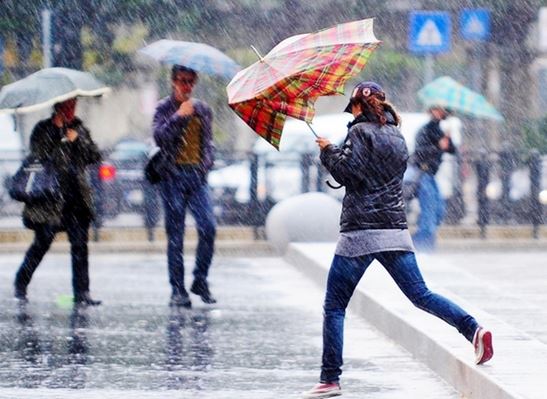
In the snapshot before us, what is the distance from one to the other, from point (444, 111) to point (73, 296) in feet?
19.7

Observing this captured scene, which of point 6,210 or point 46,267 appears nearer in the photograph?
point 46,267

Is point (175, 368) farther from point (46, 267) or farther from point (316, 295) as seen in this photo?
point (46, 267)

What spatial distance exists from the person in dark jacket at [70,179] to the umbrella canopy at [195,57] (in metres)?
0.77

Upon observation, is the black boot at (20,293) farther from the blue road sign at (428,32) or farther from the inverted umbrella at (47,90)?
the blue road sign at (428,32)

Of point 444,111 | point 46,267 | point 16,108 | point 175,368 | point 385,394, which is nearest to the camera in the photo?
point 385,394

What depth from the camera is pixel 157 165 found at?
1268cm

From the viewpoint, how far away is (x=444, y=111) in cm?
1814

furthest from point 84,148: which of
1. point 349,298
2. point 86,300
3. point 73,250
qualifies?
point 349,298

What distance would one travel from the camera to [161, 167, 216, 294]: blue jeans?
12.7 meters

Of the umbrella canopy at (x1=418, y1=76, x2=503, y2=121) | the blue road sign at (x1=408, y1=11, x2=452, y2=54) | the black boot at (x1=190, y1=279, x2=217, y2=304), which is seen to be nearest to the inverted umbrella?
the black boot at (x1=190, y1=279, x2=217, y2=304)

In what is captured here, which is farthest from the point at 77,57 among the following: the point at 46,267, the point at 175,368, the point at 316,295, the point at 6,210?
the point at 175,368

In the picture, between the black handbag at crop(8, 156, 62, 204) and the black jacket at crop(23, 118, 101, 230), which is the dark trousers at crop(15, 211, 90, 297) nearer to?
the black jacket at crop(23, 118, 101, 230)

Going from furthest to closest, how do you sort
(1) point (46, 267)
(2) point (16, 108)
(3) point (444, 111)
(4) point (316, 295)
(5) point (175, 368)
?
(3) point (444, 111), (1) point (46, 267), (4) point (316, 295), (2) point (16, 108), (5) point (175, 368)

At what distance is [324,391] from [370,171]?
109cm
